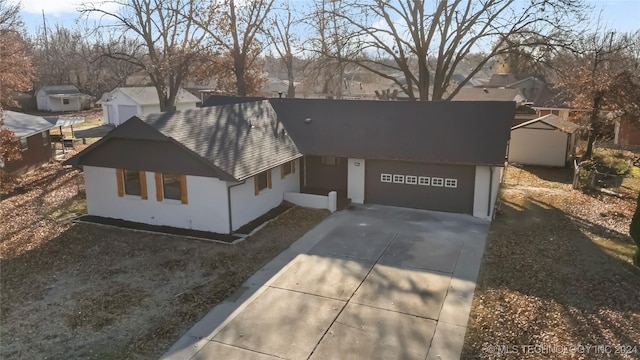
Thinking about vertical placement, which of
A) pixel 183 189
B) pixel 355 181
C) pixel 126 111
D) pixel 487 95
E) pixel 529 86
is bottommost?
pixel 355 181

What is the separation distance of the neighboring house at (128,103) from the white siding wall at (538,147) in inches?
1170

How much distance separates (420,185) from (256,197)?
6528 mm

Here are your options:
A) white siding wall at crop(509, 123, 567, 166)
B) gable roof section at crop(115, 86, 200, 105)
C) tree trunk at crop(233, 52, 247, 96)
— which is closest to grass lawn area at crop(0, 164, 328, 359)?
white siding wall at crop(509, 123, 567, 166)

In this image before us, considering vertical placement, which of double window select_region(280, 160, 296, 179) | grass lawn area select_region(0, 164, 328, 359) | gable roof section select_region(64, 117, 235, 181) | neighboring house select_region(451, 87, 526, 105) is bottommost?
grass lawn area select_region(0, 164, 328, 359)

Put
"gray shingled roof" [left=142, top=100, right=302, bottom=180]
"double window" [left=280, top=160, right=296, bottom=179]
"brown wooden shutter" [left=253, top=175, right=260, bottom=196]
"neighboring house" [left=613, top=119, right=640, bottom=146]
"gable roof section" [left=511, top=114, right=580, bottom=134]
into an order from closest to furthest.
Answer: "gray shingled roof" [left=142, top=100, right=302, bottom=180], "brown wooden shutter" [left=253, top=175, right=260, bottom=196], "double window" [left=280, top=160, right=296, bottom=179], "gable roof section" [left=511, top=114, right=580, bottom=134], "neighboring house" [left=613, top=119, right=640, bottom=146]

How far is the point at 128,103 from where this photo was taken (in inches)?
1688

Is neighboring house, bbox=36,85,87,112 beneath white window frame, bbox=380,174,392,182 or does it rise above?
above


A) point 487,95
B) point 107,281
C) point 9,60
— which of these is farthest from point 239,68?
point 487,95

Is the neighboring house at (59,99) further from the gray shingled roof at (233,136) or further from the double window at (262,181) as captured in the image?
the double window at (262,181)

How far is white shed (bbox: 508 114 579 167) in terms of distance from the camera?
26.9 m

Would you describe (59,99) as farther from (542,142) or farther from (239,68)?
(542,142)

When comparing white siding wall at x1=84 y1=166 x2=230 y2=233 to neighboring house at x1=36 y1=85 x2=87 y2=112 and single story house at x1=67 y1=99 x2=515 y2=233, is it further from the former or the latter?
neighboring house at x1=36 y1=85 x2=87 y2=112

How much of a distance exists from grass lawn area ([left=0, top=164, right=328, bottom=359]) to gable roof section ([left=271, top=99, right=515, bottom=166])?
140 inches

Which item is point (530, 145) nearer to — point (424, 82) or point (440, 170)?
point (424, 82)
